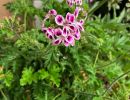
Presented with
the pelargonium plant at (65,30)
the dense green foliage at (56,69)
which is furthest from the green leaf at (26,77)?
the pelargonium plant at (65,30)

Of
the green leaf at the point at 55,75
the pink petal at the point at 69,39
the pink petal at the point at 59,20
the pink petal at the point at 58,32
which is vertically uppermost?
the pink petal at the point at 59,20

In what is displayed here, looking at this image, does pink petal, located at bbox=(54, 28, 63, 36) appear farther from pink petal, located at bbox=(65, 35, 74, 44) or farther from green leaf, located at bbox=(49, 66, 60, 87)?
green leaf, located at bbox=(49, 66, 60, 87)

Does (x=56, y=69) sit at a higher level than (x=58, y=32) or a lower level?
lower

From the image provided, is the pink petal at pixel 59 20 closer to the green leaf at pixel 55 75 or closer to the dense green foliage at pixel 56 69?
the dense green foliage at pixel 56 69

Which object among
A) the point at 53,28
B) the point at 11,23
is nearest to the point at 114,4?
the point at 11,23

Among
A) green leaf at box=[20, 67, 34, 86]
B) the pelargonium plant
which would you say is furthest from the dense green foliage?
the pelargonium plant

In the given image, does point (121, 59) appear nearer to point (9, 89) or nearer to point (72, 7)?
point (72, 7)

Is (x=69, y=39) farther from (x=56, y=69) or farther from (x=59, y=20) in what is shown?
(x=56, y=69)

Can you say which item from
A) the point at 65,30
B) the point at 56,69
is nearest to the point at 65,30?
the point at 65,30
